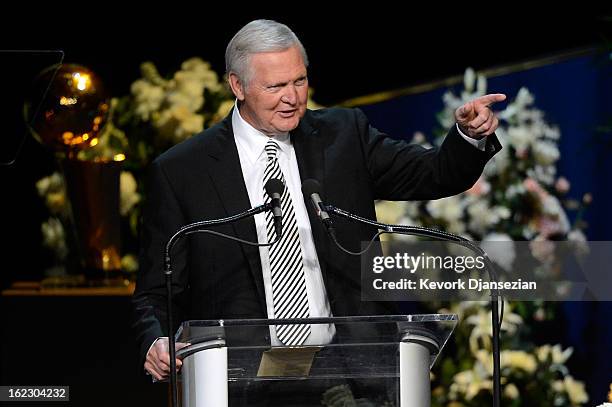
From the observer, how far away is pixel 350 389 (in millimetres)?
2375

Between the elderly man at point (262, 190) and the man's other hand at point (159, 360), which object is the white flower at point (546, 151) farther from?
the man's other hand at point (159, 360)

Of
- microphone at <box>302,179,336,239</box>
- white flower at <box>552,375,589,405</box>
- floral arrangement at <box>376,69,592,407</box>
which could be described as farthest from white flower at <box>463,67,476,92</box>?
microphone at <box>302,179,336,239</box>

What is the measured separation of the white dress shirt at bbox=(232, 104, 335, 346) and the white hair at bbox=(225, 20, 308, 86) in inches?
5.8

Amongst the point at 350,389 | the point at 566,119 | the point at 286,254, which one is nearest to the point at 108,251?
the point at 286,254

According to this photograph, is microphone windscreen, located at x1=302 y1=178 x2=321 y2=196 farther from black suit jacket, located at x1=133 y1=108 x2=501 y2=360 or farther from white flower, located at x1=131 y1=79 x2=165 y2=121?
white flower, located at x1=131 y1=79 x2=165 y2=121

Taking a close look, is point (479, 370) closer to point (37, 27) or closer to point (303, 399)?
point (37, 27)

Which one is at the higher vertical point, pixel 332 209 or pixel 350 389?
pixel 332 209

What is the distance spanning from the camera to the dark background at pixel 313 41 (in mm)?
4738

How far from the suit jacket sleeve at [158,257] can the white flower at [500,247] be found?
1.76 meters

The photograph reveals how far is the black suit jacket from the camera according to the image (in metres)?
3.02

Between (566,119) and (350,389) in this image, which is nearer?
(350,389)

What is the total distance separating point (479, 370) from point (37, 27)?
2.03 m

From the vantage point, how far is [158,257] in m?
3.03

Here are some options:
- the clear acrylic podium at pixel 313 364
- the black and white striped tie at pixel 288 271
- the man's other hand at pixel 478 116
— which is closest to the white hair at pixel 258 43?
the black and white striped tie at pixel 288 271
